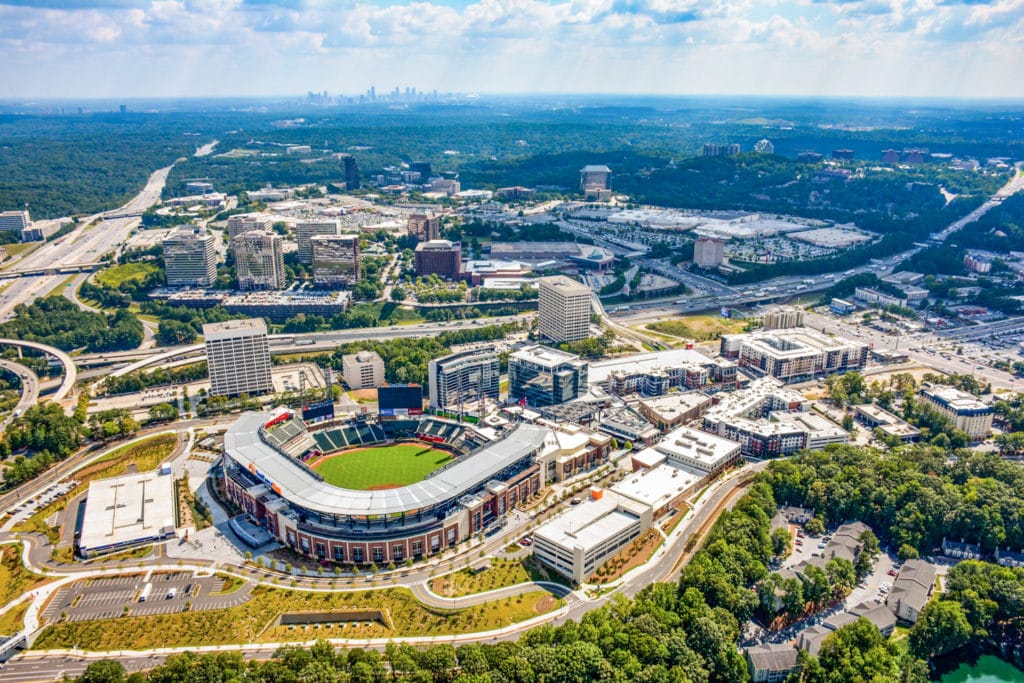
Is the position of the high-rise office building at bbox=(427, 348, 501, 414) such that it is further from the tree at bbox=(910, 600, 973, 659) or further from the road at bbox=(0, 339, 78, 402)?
the tree at bbox=(910, 600, 973, 659)

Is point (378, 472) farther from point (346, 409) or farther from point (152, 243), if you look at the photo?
point (152, 243)

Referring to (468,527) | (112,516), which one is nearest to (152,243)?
(112,516)

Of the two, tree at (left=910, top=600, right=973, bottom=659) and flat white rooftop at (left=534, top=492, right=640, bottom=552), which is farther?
flat white rooftop at (left=534, top=492, right=640, bottom=552)

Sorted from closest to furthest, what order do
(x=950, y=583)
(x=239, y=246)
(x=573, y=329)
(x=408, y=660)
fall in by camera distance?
(x=408, y=660) < (x=950, y=583) < (x=573, y=329) < (x=239, y=246)

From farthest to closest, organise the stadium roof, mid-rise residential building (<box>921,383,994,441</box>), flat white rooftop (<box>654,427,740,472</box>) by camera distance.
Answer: mid-rise residential building (<box>921,383,994,441</box>), flat white rooftop (<box>654,427,740,472</box>), the stadium roof

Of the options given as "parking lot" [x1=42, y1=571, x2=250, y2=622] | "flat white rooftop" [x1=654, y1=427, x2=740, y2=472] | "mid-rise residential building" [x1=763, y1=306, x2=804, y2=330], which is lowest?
"parking lot" [x1=42, y1=571, x2=250, y2=622]

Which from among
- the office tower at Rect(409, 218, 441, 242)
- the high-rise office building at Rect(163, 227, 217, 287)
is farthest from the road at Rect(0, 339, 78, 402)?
the office tower at Rect(409, 218, 441, 242)
